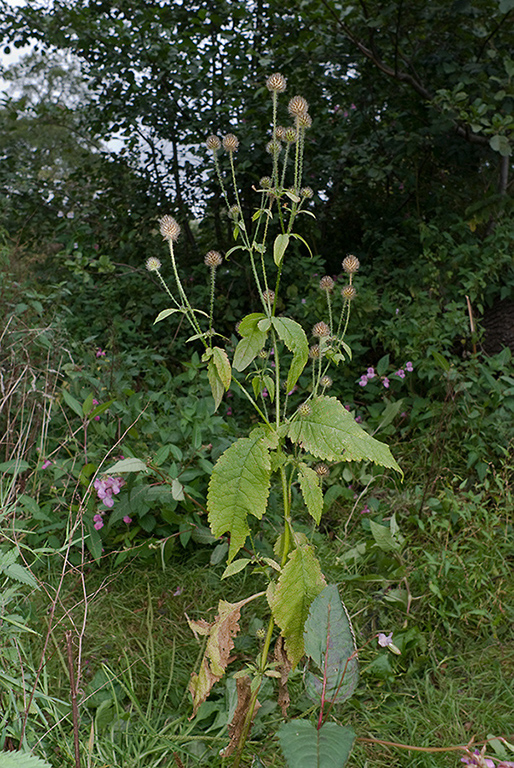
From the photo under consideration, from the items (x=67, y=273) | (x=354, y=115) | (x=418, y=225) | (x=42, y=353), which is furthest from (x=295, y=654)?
(x=67, y=273)

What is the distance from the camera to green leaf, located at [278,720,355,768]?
1.00 meters

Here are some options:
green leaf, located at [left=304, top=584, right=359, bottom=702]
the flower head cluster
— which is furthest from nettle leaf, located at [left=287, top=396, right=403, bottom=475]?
the flower head cluster

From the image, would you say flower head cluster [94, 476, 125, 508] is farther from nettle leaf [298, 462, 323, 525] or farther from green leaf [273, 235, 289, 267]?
green leaf [273, 235, 289, 267]

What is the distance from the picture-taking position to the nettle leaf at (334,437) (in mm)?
1215

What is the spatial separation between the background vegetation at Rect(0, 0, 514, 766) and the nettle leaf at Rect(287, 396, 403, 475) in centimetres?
65

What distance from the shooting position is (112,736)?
5.02 feet

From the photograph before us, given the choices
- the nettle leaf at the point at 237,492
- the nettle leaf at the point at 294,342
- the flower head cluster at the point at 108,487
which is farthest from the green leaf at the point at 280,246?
the flower head cluster at the point at 108,487

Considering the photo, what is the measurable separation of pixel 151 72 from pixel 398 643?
378 centimetres

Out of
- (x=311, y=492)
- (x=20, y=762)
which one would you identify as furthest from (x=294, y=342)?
(x=20, y=762)

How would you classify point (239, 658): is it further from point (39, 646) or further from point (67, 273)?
point (67, 273)

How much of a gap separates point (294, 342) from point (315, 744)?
746 millimetres

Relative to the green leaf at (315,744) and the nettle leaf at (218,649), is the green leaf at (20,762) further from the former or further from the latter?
the nettle leaf at (218,649)

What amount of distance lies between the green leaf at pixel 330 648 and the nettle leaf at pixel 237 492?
210 millimetres

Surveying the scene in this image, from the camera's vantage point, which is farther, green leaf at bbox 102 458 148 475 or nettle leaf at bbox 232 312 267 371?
green leaf at bbox 102 458 148 475
